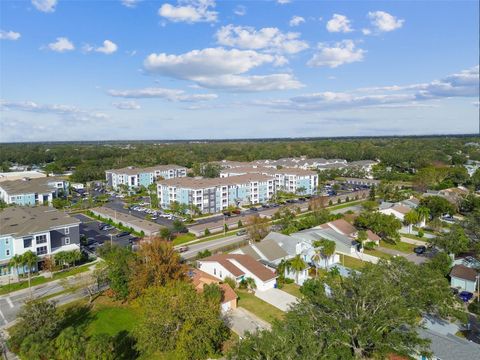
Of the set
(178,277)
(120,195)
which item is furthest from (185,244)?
(120,195)

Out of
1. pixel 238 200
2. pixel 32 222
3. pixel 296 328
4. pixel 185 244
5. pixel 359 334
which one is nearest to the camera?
pixel 296 328

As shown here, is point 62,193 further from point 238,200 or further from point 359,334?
point 359,334

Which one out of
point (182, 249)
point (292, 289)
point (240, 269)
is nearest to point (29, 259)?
point (182, 249)

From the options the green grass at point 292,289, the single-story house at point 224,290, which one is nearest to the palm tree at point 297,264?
the green grass at point 292,289

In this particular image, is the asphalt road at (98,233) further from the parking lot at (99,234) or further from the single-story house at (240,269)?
the single-story house at (240,269)

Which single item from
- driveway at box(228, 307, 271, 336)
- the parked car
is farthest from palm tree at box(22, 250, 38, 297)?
driveway at box(228, 307, 271, 336)

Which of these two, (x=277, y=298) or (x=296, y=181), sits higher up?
(x=296, y=181)

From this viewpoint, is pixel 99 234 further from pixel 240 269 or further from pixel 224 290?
pixel 224 290
